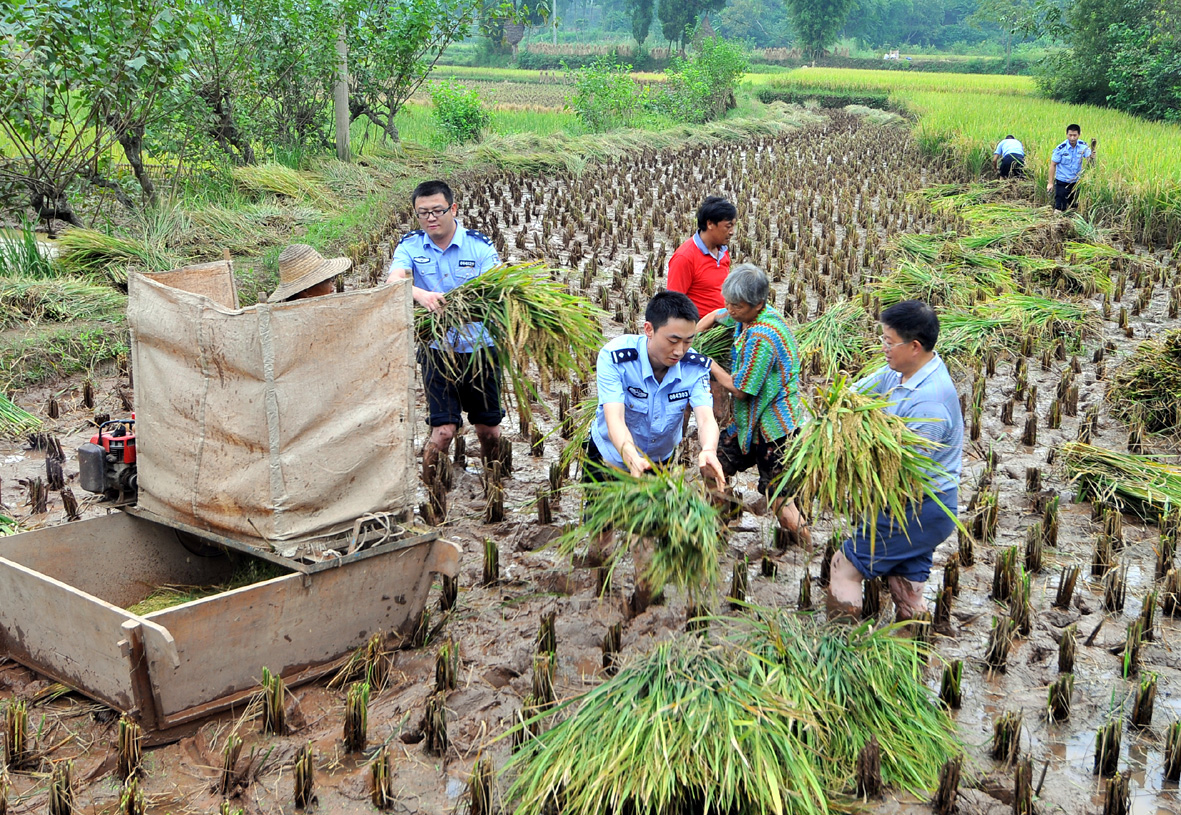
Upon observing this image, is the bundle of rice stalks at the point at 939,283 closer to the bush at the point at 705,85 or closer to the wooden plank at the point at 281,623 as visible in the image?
the wooden plank at the point at 281,623

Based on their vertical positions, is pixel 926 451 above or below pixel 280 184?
below

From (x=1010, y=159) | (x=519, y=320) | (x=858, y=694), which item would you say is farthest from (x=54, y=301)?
(x=1010, y=159)

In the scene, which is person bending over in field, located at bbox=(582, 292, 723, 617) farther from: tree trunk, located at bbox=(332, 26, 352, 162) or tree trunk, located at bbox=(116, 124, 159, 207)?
tree trunk, located at bbox=(332, 26, 352, 162)

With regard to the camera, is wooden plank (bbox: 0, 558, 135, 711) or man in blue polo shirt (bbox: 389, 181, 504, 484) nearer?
wooden plank (bbox: 0, 558, 135, 711)

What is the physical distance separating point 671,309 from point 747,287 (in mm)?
682

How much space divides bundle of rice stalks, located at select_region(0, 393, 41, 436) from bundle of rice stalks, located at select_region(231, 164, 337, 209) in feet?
18.6

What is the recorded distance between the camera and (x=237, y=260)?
28.9 ft

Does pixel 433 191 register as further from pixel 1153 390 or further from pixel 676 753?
pixel 1153 390

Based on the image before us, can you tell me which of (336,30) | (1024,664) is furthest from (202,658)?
(336,30)

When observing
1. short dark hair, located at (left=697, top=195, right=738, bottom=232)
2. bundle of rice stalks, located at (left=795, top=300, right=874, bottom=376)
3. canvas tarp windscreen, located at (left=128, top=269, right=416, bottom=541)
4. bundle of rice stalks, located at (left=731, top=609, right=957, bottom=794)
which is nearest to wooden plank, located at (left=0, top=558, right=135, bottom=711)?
canvas tarp windscreen, located at (left=128, top=269, right=416, bottom=541)

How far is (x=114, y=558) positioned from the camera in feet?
13.5

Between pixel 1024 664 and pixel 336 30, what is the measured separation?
11931 mm

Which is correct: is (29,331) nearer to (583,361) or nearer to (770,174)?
(583,361)

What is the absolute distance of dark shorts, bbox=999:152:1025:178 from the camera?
1457 centimetres
